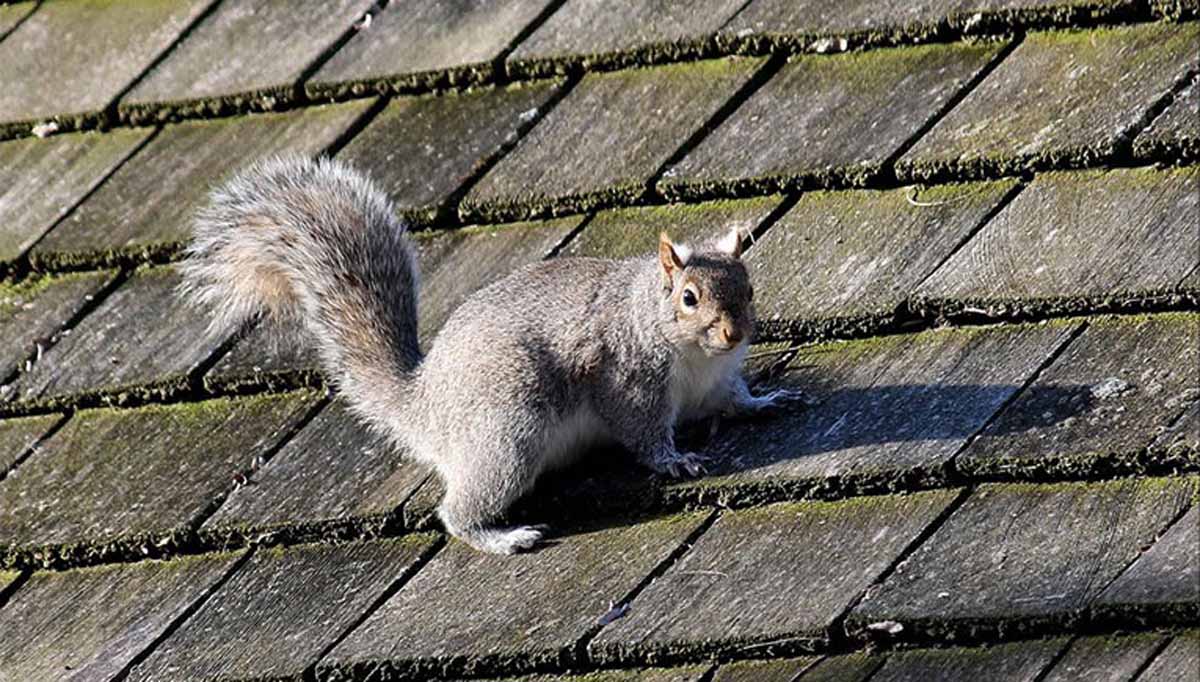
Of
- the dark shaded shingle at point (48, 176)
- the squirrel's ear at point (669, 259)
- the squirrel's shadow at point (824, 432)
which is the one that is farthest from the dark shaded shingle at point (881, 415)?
the dark shaded shingle at point (48, 176)

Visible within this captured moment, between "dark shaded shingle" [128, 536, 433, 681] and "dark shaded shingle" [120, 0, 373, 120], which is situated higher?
"dark shaded shingle" [120, 0, 373, 120]

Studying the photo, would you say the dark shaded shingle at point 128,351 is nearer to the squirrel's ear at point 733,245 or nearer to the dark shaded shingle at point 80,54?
the dark shaded shingle at point 80,54

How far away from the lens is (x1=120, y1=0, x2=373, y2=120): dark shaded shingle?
2.90 metres

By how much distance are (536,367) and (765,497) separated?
469 millimetres

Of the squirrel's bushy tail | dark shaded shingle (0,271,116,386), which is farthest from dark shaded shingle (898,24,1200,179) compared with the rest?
dark shaded shingle (0,271,116,386)

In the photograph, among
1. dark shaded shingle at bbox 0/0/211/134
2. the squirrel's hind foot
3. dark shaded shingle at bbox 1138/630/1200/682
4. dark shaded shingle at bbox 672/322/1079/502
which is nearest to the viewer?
dark shaded shingle at bbox 1138/630/1200/682

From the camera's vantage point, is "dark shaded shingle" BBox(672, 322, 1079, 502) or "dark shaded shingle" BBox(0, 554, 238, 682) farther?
"dark shaded shingle" BBox(0, 554, 238, 682)

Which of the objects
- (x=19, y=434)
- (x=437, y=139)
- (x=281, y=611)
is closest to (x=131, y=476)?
(x=19, y=434)

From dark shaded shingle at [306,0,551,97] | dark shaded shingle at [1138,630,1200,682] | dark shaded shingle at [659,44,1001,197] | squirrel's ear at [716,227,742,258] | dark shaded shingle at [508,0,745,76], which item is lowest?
dark shaded shingle at [1138,630,1200,682]

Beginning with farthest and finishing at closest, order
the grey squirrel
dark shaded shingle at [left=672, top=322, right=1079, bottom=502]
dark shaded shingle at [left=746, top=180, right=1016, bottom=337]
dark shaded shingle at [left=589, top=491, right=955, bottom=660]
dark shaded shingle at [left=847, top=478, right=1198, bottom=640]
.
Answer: the grey squirrel, dark shaded shingle at [left=746, top=180, right=1016, bottom=337], dark shaded shingle at [left=672, top=322, right=1079, bottom=502], dark shaded shingle at [left=589, top=491, right=955, bottom=660], dark shaded shingle at [left=847, top=478, right=1198, bottom=640]

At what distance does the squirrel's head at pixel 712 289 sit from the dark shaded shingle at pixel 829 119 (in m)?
0.09

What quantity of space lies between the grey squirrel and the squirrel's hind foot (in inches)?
2.5

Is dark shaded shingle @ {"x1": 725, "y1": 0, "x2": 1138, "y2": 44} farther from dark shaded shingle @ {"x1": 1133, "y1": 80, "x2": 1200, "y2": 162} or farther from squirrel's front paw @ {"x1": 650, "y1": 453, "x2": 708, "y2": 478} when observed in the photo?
squirrel's front paw @ {"x1": 650, "y1": 453, "x2": 708, "y2": 478}

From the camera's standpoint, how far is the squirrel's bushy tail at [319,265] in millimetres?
2617
